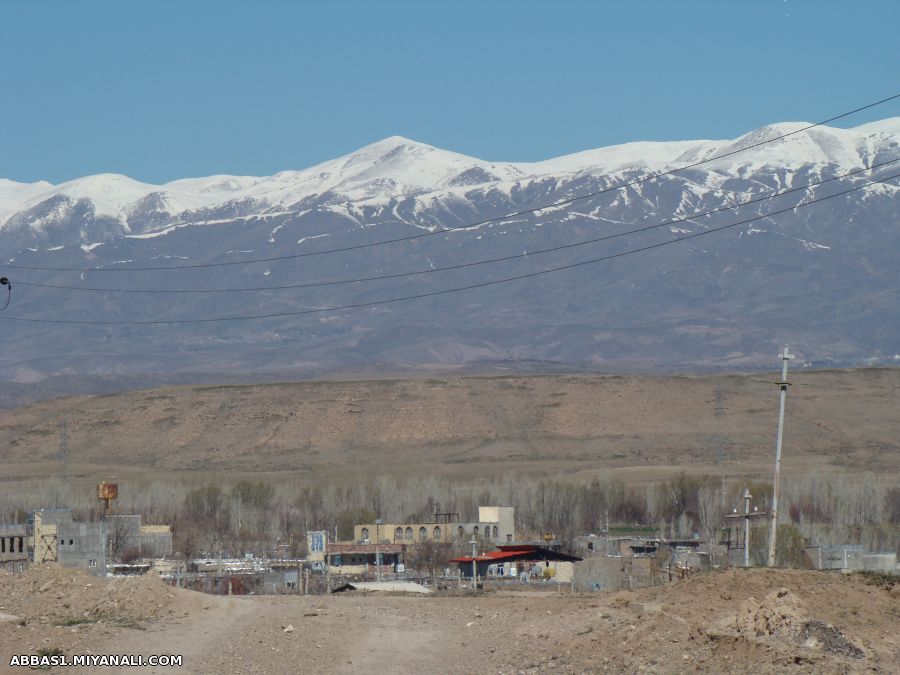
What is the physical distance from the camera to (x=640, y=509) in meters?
111

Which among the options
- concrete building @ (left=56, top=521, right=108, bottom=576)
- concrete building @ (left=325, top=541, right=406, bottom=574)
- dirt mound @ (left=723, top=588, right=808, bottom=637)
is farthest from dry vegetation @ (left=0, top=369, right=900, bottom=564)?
dirt mound @ (left=723, top=588, right=808, bottom=637)

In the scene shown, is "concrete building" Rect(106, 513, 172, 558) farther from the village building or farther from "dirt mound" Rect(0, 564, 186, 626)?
"dirt mound" Rect(0, 564, 186, 626)

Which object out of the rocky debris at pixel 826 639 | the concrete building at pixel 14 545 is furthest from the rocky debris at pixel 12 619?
the concrete building at pixel 14 545

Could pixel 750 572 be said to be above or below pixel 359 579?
above

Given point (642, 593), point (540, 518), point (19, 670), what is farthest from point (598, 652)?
point (540, 518)

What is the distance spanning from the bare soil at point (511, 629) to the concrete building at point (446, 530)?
64.6 m

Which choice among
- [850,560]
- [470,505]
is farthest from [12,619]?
[470,505]

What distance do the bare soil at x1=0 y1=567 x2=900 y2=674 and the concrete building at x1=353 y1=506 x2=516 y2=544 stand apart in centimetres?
6462

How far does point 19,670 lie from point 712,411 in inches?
6356

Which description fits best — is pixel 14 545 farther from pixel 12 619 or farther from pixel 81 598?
pixel 12 619

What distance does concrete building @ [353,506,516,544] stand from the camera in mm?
94938

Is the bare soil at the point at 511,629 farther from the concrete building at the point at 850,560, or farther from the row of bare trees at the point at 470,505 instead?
the row of bare trees at the point at 470,505

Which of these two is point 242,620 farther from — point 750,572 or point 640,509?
point 640,509

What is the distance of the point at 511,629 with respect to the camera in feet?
88.4
